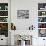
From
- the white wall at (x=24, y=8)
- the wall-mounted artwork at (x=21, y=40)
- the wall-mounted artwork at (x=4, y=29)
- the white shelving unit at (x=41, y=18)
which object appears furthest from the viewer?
the wall-mounted artwork at (x=4, y=29)

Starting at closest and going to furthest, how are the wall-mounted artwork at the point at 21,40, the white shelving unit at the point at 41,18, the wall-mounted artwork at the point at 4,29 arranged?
the wall-mounted artwork at the point at 21,40
the white shelving unit at the point at 41,18
the wall-mounted artwork at the point at 4,29

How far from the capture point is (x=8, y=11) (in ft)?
20.6

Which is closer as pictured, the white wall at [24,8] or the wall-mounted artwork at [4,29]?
the white wall at [24,8]

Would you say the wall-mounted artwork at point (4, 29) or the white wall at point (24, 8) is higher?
the white wall at point (24, 8)

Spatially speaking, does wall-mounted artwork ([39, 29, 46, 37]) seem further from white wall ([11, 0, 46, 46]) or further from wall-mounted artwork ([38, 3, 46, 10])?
wall-mounted artwork ([38, 3, 46, 10])

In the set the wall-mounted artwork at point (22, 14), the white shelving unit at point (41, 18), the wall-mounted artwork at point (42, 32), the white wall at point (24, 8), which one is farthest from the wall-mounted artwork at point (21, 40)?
the wall-mounted artwork at point (22, 14)

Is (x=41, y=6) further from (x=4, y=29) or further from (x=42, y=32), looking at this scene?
(x=4, y=29)

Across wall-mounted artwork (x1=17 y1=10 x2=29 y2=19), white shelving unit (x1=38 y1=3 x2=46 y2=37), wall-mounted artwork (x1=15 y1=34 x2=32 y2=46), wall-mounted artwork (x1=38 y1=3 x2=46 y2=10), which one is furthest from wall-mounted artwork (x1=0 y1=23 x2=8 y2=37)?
wall-mounted artwork (x1=38 y1=3 x2=46 y2=10)

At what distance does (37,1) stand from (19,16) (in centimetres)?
117

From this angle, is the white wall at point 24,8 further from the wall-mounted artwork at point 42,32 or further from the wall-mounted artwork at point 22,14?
the wall-mounted artwork at point 42,32

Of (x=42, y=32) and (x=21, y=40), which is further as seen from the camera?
(x=42, y=32)

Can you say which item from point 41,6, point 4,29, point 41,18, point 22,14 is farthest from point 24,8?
point 4,29

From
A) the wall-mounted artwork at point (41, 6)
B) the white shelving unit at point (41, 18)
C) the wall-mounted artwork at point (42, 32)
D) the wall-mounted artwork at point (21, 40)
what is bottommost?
the wall-mounted artwork at point (21, 40)

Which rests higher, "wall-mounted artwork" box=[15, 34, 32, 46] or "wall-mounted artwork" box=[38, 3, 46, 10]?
"wall-mounted artwork" box=[38, 3, 46, 10]
